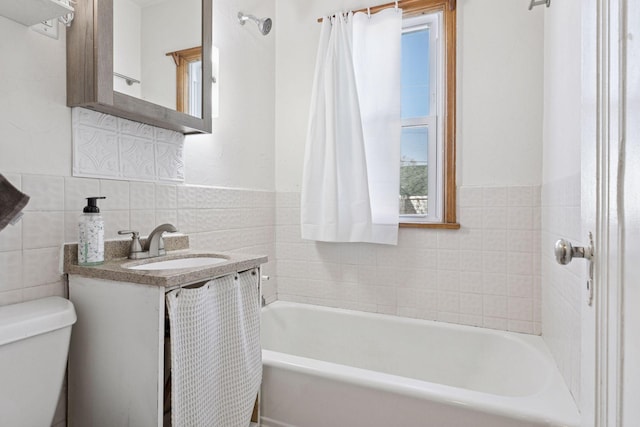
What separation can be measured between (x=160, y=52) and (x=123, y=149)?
1.33 feet

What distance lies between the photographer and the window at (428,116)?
1.93 metres

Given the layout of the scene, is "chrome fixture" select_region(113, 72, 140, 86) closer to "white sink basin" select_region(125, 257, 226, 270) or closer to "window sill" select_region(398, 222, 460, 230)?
"white sink basin" select_region(125, 257, 226, 270)

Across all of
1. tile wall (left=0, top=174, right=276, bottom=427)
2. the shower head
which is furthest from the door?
the shower head

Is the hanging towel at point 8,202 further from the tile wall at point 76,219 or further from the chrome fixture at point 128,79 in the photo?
the chrome fixture at point 128,79

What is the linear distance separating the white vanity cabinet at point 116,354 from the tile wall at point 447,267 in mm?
1312

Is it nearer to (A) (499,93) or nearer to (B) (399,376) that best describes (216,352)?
(B) (399,376)

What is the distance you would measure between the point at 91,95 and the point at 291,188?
4.33ft

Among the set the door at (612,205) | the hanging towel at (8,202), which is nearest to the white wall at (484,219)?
the door at (612,205)

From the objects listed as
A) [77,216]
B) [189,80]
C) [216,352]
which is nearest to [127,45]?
[189,80]

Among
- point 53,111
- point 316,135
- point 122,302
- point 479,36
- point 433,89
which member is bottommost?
point 122,302

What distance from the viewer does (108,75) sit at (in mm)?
1144

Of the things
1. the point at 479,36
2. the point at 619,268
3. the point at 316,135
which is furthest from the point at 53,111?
the point at 479,36

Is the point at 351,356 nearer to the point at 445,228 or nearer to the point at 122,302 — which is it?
the point at 445,228

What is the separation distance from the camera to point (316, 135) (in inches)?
81.8
